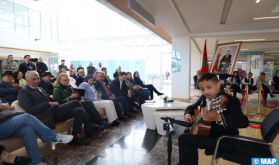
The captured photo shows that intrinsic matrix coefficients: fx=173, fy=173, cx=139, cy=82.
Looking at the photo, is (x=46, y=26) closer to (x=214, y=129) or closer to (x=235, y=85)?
(x=235, y=85)

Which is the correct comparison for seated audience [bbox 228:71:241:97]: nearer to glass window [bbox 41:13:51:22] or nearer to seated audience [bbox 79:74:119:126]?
seated audience [bbox 79:74:119:126]

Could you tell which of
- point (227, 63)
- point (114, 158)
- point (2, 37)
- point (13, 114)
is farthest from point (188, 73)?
point (2, 37)

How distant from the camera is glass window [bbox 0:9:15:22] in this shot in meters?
11.9

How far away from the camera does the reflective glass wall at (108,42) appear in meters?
14.5

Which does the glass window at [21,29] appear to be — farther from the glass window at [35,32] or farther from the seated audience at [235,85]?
the seated audience at [235,85]

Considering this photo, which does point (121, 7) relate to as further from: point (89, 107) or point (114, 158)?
point (114, 158)

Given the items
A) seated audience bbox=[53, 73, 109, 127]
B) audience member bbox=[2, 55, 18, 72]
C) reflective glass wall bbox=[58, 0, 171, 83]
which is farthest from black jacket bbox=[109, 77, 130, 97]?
reflective glass wall bbox=[58, 0, 171, 83]

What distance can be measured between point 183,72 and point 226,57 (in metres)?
1.77

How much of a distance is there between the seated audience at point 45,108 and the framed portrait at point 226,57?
5.43 metres

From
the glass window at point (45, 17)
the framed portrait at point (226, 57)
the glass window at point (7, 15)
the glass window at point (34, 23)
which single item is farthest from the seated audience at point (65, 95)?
the glass window at point (45, 17)

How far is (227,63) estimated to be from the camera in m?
6.46

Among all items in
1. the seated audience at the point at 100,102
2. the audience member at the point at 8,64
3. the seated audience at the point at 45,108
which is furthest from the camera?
the audience member at the point at 8,64

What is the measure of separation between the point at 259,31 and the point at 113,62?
1134cm

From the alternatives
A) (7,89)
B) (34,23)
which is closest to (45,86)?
(7,89)
